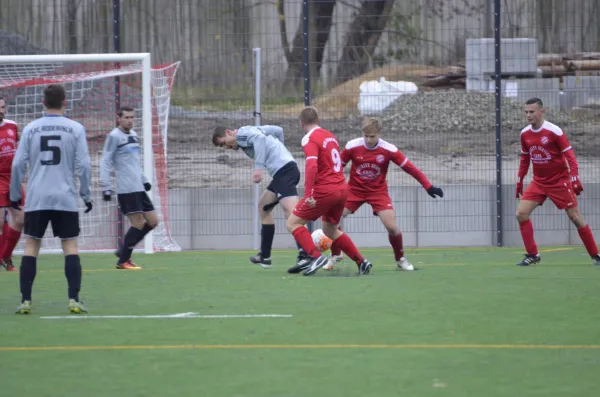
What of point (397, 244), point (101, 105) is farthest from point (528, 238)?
point (101, 105)

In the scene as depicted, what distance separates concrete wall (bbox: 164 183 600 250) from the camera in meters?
17.5

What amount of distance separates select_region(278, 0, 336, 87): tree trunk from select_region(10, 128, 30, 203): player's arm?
874 centimetres

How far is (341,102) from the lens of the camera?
18344 millimetres

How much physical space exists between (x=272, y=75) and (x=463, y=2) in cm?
321

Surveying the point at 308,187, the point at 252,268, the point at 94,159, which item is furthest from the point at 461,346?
the point at 94,159

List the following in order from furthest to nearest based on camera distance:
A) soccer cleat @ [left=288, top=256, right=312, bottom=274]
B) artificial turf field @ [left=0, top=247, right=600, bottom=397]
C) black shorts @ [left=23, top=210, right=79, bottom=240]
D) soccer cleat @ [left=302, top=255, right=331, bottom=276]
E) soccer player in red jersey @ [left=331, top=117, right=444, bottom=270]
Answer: soccer player in red jersey @ [left=331, top=117, right=444, bottom=270], soccer cleat @ [left=288, top=256, right=312, bottom=274], soccer cleat @ [left=302, top=255, right=331, bottom=276], black shorts @ [left=23, top=210, right=79, bottom=240], artificial turf field @ [left=0, top=247, right=600, bottom=397]

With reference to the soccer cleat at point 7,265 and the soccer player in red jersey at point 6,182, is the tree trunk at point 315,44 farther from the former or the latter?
the soccer cleat at point 7,265

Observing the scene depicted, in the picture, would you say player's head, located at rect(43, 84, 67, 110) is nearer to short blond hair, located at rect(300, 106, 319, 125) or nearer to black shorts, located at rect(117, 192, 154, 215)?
short blond hair, located at rect(300, 106, 319, 125)

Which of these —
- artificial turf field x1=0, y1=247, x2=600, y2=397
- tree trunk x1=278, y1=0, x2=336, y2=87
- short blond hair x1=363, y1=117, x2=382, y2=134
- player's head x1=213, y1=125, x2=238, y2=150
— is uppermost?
tree trunk x1=278, y1=0, x2=336, y2=87

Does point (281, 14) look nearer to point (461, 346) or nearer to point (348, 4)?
point (348, 4)

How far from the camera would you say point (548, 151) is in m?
13.1

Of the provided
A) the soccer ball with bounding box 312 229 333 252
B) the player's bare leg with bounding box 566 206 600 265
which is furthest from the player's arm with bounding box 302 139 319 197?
the player's bare leg with bounding box 566 206 600 265

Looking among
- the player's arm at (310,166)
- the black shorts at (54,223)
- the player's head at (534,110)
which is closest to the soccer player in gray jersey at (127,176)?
the player's arm at (310,166)

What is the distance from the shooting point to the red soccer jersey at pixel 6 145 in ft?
45.1
